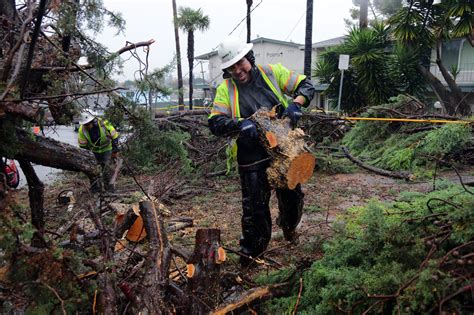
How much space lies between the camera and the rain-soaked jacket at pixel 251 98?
3.41 m

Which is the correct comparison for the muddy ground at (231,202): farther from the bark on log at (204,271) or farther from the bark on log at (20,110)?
the bark on log at (20,110)

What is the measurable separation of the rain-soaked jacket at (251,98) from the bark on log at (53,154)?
3.46ft

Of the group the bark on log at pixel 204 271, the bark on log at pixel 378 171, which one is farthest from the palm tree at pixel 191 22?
the bark on log at pixel 204 271

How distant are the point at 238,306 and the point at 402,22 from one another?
42.9ft

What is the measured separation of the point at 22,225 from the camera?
6.40 ft

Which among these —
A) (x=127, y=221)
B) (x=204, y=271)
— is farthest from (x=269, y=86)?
(x=127, y=221)

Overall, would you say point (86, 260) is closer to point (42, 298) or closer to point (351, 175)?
point (42, 298)

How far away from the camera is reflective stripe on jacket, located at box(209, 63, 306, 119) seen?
346 cm

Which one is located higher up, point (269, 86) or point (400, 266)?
point (269, 86)

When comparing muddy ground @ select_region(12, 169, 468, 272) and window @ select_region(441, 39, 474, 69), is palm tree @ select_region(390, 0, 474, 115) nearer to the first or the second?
window @ select_region(441, 39, 474, 69)

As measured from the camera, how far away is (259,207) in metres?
3.45

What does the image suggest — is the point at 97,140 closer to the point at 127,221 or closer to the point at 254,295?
the point at 127,221

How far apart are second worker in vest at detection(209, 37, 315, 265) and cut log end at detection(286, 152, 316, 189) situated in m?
0.26

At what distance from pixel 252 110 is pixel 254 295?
1579 mm
